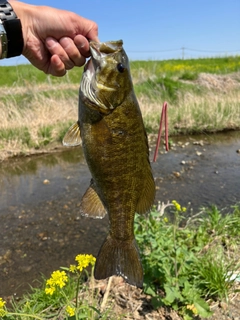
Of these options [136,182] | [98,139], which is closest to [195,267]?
[136,182]

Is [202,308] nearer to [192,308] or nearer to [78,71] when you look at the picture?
[192,308]

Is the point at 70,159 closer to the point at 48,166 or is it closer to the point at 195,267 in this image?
the point at 48,166

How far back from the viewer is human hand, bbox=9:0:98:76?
236 centimetres

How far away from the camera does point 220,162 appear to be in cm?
830

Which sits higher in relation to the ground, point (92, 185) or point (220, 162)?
point (92, 185)

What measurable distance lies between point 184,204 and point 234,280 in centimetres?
280

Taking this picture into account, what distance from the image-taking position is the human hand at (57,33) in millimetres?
2361

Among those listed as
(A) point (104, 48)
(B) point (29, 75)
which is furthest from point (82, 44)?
(B) point (29, 75)

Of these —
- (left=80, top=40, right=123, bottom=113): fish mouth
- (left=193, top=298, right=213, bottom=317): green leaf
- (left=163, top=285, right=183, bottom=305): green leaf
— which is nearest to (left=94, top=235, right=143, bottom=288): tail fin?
(left=80, top=40, right=123, bottom=113): fish mouth

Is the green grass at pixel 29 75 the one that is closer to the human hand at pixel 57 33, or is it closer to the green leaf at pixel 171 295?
the human hand at pixel 57 33

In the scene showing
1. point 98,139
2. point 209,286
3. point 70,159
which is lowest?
point 70,159

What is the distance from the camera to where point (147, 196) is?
210cm

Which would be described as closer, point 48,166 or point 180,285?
point 180,285

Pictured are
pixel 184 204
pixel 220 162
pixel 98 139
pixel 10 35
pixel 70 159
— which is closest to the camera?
pixel 98 139
